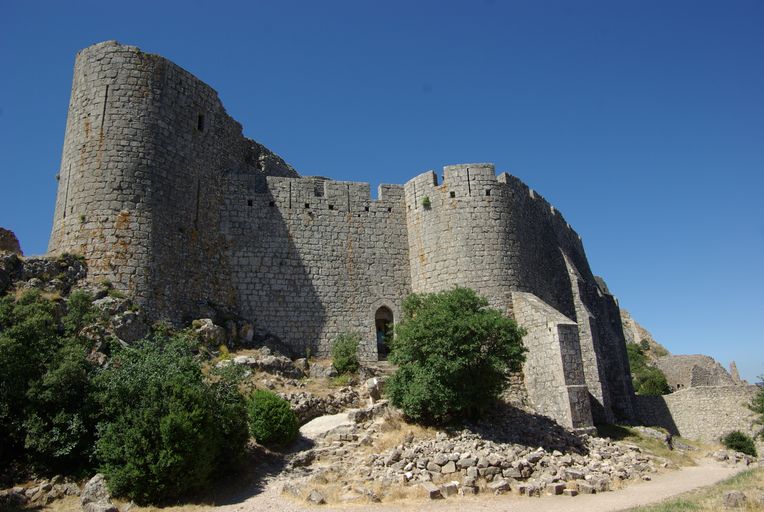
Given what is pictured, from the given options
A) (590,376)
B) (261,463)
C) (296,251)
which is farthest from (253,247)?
(590,376)

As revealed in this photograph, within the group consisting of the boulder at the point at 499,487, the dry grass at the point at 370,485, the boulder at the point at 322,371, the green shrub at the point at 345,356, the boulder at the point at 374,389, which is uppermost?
the green shrub at the point at 345,356

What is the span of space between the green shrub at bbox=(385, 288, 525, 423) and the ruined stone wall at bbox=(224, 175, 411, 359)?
6.04 metres

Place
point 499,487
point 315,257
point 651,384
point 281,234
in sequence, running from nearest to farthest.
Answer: point 499,487 < point 281,234 < point 315,257 < point 651,384

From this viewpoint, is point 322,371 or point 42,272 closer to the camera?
point 42,272

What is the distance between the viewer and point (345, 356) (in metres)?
22.5

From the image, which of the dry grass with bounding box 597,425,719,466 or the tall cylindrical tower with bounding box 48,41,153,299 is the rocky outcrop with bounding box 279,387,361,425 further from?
the dry grass with bounding box 597,425,719,466

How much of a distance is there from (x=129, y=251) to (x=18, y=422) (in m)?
7.14

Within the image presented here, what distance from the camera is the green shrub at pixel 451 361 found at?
17.9 metres

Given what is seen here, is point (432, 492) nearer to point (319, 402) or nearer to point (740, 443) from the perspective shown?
point (319, 402)

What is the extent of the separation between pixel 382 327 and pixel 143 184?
11789 mm

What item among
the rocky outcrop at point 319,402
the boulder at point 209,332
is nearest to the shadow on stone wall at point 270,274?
the boulder at point 209,332

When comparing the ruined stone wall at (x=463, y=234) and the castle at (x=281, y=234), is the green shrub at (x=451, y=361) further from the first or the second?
the ruined stone wall at (x=463, y=234)

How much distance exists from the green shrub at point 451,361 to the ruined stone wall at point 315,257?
19.8 ft


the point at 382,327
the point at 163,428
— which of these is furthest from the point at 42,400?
the point at 382,327
